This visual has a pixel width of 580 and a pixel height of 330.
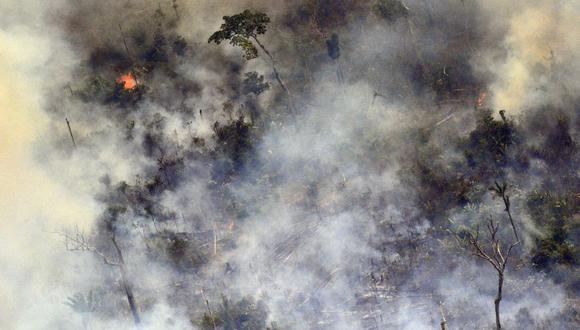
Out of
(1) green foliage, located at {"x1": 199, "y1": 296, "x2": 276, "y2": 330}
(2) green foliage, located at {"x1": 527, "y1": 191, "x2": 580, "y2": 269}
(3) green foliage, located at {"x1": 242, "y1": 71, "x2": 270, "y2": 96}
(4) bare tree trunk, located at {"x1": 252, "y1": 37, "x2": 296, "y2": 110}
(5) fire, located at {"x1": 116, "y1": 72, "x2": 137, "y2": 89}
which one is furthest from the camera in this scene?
(5) fire, located at {"x1": 116, "y1": 72, "x2": 137, "y2": 89}

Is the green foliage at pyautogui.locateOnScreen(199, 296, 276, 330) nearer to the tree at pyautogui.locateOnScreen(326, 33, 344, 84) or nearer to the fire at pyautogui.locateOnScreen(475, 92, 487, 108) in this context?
the tree at pyautogui.locateOnScreen(326, 33, 344, 84)

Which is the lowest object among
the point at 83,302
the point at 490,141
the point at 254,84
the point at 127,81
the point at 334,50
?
the point at 83,302

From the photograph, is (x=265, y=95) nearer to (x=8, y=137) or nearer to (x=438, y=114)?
(x=438, y=114)

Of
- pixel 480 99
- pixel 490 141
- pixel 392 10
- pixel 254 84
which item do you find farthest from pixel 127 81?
pixel 490 141

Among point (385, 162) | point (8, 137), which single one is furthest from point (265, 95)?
point (8, 137)

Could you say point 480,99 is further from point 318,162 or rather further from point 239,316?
point 239,316

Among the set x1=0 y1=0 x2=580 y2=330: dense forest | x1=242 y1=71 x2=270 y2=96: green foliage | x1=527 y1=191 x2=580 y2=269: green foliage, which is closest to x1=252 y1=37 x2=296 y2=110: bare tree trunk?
x1=0 y1=0 x2=580 y2=330: dense forest

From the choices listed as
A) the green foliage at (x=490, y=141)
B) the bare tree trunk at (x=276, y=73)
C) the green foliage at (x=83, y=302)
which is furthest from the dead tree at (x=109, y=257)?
the green foliage at (x=490, y=141)
